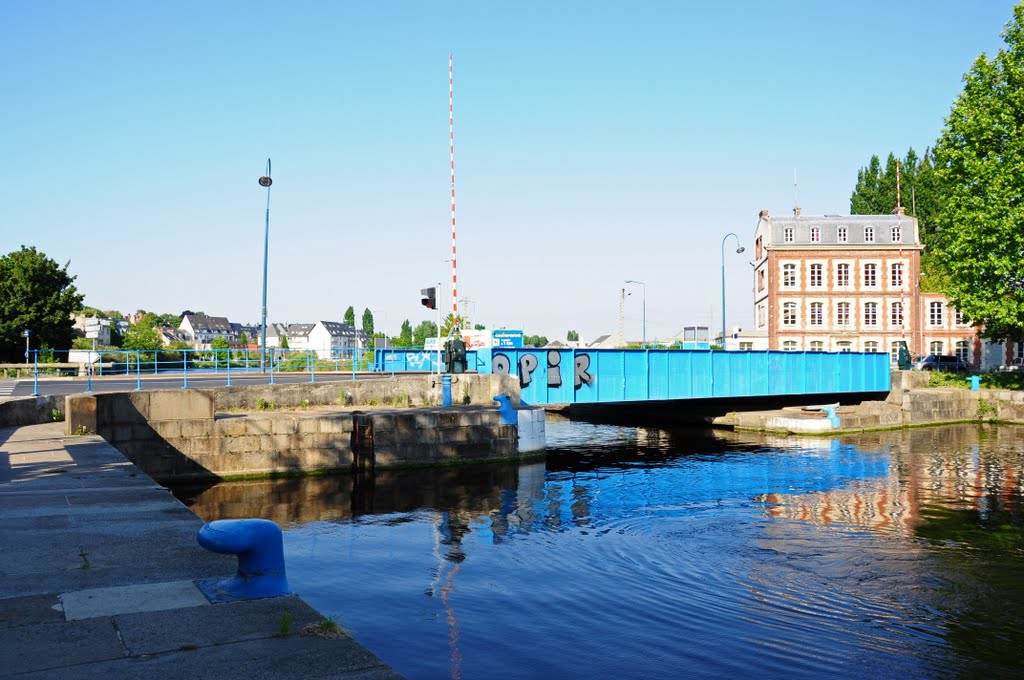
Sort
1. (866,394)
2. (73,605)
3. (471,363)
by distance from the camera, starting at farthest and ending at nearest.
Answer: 1. (866,394)
2. (471,363)
3. (73,605)

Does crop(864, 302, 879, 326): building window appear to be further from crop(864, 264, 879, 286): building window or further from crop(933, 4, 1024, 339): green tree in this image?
crop(933, 4, 1024, 339): green tree

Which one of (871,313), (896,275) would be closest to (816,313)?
(871,313)

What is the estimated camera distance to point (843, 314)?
238ft

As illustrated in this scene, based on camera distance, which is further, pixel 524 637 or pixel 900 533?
pixel 900 533

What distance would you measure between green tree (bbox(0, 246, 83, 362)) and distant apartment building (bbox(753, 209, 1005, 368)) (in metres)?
59.3

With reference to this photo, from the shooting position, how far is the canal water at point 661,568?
9.66 metres

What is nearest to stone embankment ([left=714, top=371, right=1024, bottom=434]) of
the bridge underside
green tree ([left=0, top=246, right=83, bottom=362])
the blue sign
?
the bridge underside

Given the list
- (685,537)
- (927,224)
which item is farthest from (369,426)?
(927,224)

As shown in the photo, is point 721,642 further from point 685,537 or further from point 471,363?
point 471,363

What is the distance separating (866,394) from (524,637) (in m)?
45.5

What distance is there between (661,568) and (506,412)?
1424 cm

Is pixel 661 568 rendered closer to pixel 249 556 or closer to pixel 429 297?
pixel 249 556

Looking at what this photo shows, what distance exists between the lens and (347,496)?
69.1ft

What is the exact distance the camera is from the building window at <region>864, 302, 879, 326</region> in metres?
72.6
